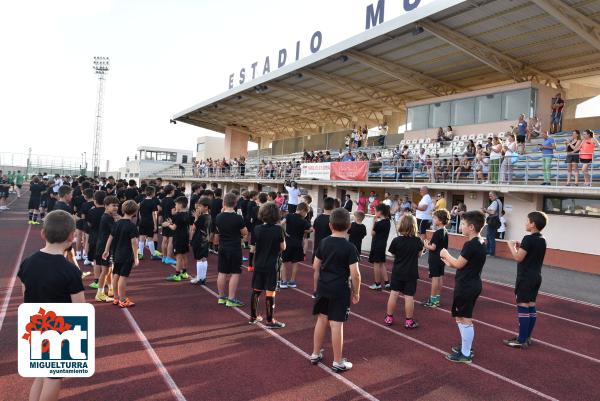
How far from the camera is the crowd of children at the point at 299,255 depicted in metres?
4.80

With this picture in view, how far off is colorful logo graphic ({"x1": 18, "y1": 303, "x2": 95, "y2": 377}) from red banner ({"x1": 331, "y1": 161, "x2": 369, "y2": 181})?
18152 millimetres

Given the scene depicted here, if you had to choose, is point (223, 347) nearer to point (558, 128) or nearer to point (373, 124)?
point (558, 128)

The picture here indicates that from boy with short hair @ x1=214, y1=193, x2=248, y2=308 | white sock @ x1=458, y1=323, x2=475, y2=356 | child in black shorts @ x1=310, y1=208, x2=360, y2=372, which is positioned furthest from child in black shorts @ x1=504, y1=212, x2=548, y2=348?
boy with short hair @ x1=214, y1=193, x2=248, y2=308

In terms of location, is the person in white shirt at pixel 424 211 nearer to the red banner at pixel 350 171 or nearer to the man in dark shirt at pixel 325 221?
the man in dark shirt at pixel 325 221

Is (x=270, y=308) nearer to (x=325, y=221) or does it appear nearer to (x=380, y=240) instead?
(x=325, y=221)

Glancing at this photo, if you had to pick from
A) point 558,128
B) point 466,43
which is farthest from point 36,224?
point 558,128

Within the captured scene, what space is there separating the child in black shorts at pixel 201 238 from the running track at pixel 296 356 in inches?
25.7

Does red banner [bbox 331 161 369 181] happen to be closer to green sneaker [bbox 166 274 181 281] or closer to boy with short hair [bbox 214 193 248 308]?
green sneaker [bbox 166 274 181 281]

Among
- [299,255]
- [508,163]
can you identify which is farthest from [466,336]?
[508,163]

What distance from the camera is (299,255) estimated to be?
8.76 meters

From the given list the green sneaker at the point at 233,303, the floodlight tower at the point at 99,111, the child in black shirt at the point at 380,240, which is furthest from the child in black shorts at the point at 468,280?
the floodlight tower at the point at 99,111

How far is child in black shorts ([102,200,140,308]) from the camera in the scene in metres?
6.82

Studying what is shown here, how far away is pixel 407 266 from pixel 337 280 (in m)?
2.19

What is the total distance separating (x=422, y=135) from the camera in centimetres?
2445
